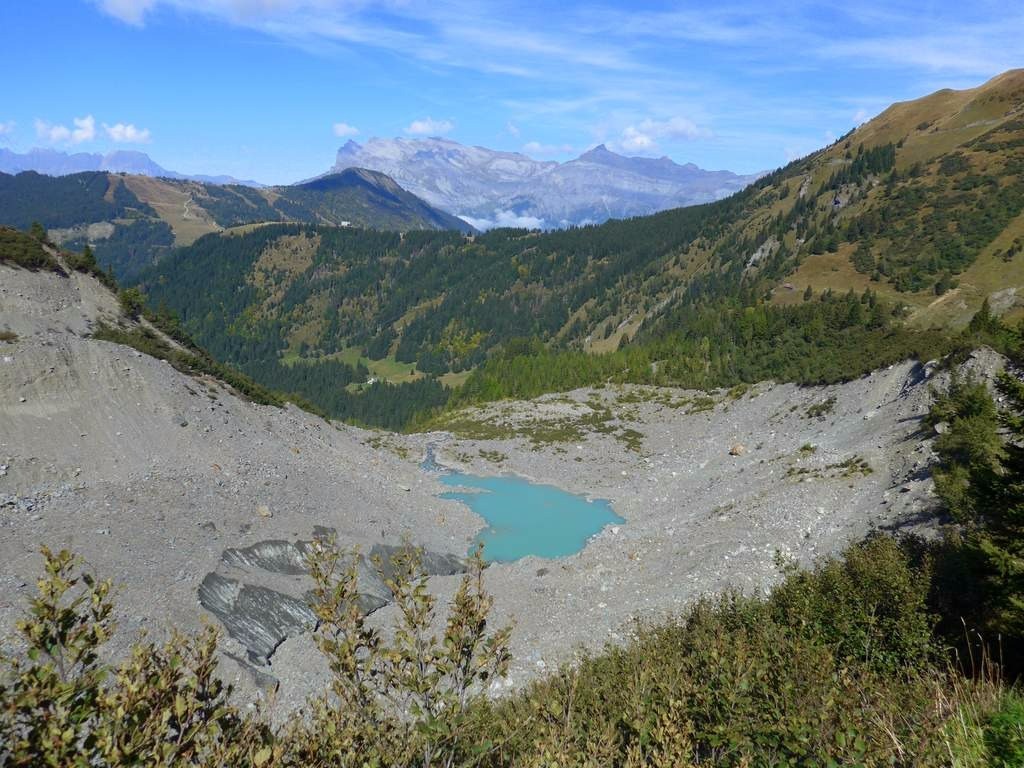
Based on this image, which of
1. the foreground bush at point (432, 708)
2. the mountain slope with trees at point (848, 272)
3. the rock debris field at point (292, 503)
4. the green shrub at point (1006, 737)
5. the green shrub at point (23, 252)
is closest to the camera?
the foreground bush at point (432, 708)

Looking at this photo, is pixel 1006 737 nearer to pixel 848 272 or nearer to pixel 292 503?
pixel 292 503

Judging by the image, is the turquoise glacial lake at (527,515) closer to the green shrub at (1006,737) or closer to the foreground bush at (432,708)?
the foreground bush at (432,708)

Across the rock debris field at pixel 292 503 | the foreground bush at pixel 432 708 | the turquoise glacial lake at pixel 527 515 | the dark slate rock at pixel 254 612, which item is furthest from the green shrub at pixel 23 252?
the foreground bush at pixel 432 708

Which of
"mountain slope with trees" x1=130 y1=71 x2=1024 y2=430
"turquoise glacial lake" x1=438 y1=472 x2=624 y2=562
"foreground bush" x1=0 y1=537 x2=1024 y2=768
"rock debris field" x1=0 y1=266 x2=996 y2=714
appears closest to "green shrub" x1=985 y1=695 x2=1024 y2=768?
"foreground bush" x1=0 y1=537 x2=1024 y2=768

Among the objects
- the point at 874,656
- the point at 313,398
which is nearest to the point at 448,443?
the point at 874,656

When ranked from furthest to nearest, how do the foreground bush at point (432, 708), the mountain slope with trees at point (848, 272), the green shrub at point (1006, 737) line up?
the mountain slope with trees at point (848, 272), the green shrub at point (1006, 737), the foreground bush at point (432, 708)

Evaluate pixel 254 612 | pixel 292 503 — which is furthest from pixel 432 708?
pixel 292 503
